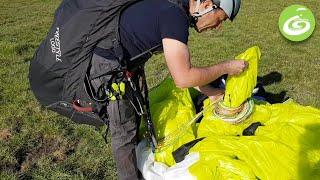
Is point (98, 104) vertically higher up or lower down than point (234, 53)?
higher up

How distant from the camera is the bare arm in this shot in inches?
101

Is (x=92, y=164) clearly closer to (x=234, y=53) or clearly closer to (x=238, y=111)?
(x=238, y=111)

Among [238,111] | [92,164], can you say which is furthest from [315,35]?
[92,164]

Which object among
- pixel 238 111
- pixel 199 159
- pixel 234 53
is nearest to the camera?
pixel 199 159

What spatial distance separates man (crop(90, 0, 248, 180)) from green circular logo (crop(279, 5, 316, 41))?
389 cm

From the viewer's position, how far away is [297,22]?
6473 millimetres

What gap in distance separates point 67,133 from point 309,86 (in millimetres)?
3320

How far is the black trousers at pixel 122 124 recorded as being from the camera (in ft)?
9.43

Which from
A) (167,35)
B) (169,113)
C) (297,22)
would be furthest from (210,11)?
(297,22)

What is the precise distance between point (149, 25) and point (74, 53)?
0.57 metres

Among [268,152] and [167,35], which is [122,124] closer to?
[167,35]

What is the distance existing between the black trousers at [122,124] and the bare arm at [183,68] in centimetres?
44

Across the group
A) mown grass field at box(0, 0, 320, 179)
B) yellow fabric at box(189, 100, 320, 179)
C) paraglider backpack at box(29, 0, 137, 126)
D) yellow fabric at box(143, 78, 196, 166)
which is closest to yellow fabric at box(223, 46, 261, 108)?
yellow fabric at box(189, 100, 320, 179)

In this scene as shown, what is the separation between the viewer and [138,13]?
8.86 feet
